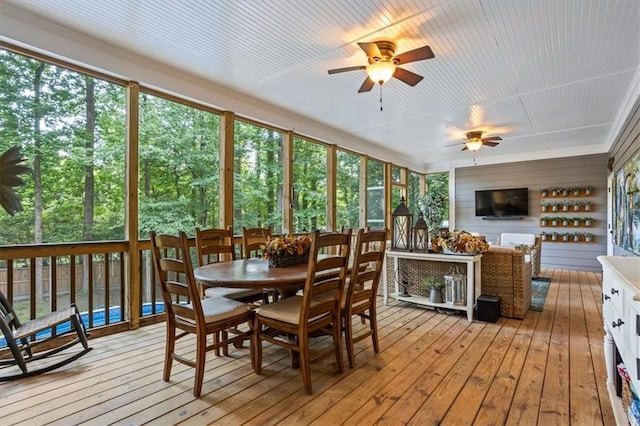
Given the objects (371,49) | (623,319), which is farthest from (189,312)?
(371,49)

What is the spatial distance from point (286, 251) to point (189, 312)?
84 centimetres

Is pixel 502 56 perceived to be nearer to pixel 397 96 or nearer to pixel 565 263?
pixel 397 96

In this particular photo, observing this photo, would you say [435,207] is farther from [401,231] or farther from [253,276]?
[253,276]

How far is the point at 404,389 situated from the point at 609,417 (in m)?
1.12

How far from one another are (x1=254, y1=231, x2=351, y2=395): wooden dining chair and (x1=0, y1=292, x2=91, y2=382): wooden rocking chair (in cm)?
154

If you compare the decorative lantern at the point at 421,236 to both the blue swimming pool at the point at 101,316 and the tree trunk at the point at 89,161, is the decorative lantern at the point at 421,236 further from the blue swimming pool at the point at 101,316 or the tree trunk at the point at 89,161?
the tree trunk at the point at 89,161

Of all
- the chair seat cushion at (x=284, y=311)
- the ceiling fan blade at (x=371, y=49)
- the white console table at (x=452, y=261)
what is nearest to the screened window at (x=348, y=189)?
the white console table at (x=452, y=261)

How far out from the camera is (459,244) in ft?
12.3

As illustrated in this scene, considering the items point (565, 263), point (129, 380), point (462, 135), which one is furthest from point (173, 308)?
point (565, 263)

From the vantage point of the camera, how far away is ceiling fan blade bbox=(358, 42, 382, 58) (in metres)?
2.84

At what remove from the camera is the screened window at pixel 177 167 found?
3.79 m

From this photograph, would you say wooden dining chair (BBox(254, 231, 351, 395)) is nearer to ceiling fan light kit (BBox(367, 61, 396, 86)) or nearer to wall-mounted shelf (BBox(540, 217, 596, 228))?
ceiling fan light kit (BBox(367, 61, 396, 86))

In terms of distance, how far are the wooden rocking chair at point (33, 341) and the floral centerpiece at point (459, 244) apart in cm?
367

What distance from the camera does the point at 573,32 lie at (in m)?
2.86
